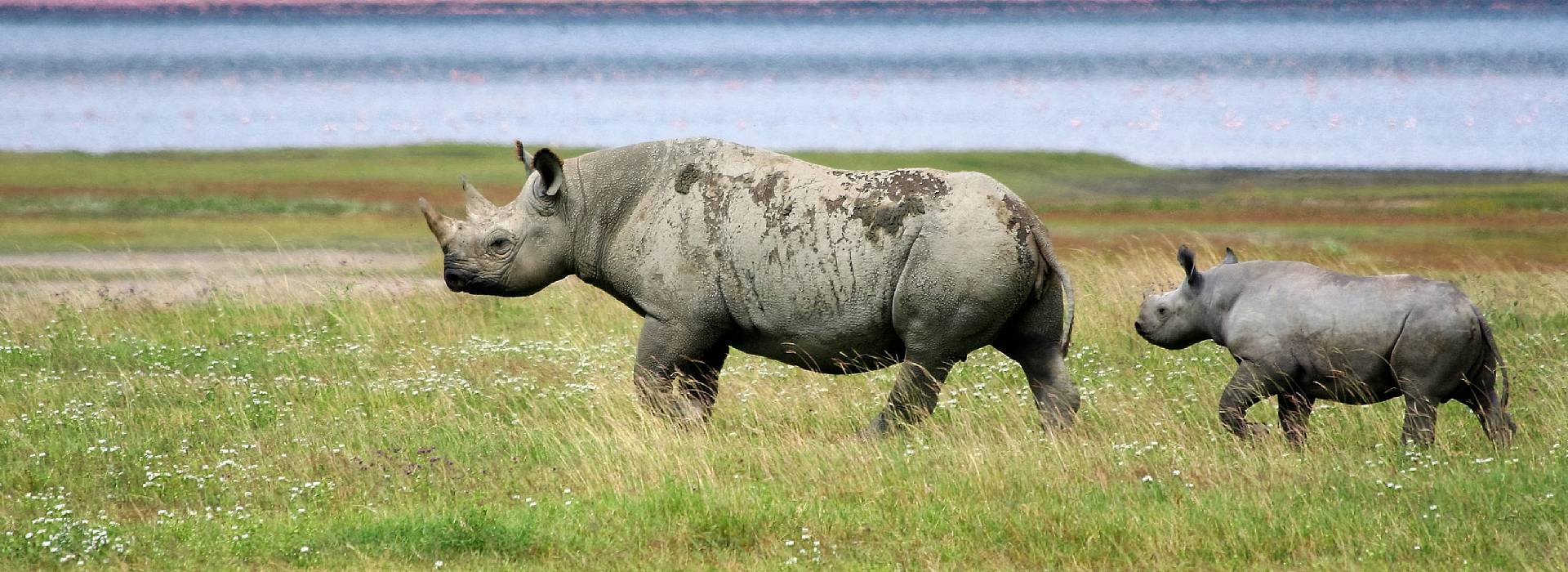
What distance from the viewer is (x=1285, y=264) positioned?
863cm

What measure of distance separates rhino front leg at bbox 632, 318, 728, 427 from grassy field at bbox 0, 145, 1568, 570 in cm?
20

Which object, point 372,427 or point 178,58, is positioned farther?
point 178,58

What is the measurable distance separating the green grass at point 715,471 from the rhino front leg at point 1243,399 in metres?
0.13

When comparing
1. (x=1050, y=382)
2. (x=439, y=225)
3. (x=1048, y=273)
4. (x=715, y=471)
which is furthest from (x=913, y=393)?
(x=439, y=225)

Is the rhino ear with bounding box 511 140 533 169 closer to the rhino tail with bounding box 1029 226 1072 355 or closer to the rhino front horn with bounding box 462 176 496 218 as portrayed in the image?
the rhino front horn with bounding box 462 176 496 218

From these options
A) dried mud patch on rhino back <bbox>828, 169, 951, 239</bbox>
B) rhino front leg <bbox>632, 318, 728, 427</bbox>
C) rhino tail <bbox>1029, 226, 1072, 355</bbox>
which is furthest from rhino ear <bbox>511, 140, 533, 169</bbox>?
rhino tail <bbox>1029, 226, 1072, 355</bbox>

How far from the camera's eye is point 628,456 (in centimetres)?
809

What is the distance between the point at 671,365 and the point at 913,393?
1.39m

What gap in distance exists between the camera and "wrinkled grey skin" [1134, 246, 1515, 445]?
7953mm

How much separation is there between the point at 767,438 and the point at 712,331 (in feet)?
2.33

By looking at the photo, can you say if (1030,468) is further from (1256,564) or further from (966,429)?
(1256,564)

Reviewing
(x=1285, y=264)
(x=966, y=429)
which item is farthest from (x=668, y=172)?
(x=1285, y=264)

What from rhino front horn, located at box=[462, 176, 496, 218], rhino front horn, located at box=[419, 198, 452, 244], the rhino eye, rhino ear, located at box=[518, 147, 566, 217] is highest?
rhino ear, located at box=[518, 147, 566, 217]

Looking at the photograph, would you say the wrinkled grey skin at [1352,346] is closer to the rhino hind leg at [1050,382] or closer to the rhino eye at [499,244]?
the rhino hind leg at [1050,382]
